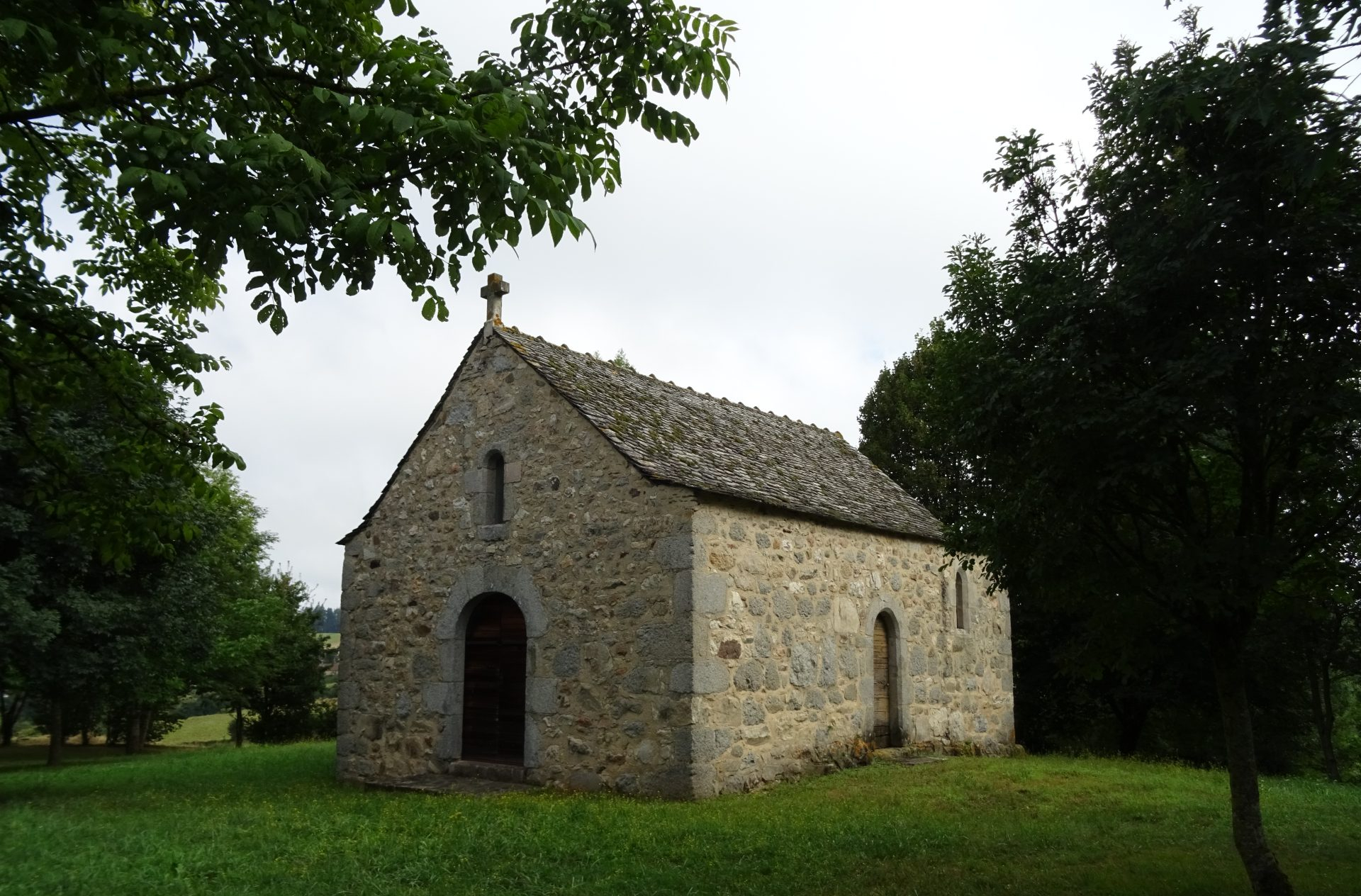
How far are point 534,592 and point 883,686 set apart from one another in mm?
6126

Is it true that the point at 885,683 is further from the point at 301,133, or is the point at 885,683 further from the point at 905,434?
the point at 905,434

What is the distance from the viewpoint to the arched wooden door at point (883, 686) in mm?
15117

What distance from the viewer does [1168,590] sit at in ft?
21.6

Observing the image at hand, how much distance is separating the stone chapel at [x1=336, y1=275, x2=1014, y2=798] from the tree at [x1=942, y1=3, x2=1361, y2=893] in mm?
4844

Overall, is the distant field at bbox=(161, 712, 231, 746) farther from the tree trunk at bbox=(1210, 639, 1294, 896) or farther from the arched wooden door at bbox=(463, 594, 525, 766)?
the tree trunk at bbox=(1210, 639, 1294, 896)

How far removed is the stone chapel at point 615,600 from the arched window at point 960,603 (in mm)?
1183

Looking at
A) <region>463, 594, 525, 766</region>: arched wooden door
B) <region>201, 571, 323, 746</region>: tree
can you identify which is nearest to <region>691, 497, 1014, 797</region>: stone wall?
<region>463, 594, 525, 766</region>: arched wooden door

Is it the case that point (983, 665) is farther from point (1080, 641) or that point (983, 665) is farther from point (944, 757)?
point (1080, 641)

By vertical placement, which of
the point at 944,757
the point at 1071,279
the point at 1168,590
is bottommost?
the point at 944,757

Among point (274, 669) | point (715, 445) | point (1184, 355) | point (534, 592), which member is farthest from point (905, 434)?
point (1184, 355)

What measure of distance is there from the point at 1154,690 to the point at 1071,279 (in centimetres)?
1822

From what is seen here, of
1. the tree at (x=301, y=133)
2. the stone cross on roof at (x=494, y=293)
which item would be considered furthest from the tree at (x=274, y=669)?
the tree at (x=301, y=133)

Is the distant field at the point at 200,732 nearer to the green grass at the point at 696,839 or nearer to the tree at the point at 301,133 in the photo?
the green grass at the point at 696,839

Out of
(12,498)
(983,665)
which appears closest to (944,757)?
(983,665)
